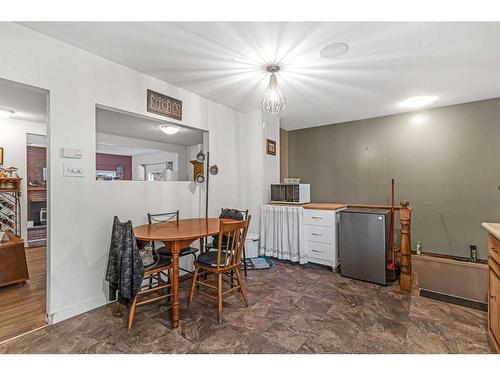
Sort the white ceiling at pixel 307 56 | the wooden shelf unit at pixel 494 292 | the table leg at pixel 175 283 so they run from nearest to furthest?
the wooden shelf unit at pixel 494 292 → the white ceiling at pixel 307 56 → the table leg at pixel 175 283

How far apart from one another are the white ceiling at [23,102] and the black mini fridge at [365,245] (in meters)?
3.80

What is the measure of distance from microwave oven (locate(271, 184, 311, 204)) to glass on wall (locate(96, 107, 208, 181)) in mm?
1360

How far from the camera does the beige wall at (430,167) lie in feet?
11.5

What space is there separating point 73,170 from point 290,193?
9.15 ft

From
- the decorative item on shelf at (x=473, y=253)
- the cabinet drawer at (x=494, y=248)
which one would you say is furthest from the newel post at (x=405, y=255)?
the decorative item on shelf at (x=473, y=253)

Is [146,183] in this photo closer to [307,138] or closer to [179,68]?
[179,68]

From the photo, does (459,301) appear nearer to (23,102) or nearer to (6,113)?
(23,102)

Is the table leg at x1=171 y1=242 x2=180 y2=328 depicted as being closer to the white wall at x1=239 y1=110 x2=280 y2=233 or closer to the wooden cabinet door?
the white wall at x1=239 y1=110 x2=280 y2=233

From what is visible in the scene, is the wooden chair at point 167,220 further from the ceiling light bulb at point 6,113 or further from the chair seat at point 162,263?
the ceiling light bulb at point 6,113

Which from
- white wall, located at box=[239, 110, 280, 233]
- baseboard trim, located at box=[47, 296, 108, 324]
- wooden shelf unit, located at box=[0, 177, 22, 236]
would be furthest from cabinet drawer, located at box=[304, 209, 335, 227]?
wooden shelf unit, located at box=[0, 177, 22, 236]

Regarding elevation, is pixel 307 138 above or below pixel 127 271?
above
